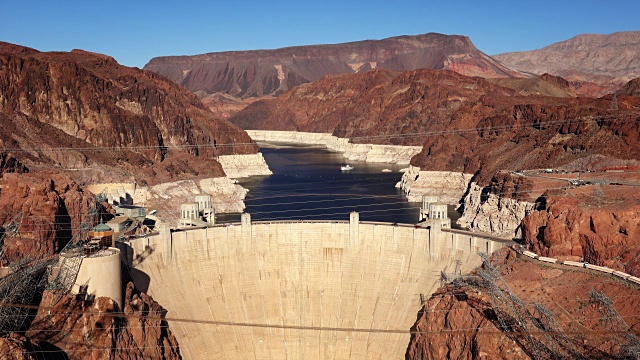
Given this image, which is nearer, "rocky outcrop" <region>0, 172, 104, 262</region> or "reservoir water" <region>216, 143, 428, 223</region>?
"rocky outcrop" <region>0, 172, 104, 262</region>

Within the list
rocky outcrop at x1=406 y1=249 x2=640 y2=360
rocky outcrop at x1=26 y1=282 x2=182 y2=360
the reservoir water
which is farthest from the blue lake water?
rocky outcrop at x1=26 y1=282 x2=182 y2=360

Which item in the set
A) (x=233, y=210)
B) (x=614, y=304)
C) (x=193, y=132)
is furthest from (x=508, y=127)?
(x=614, y=304)

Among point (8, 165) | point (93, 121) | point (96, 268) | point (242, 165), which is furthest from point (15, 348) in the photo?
point (242, 165)

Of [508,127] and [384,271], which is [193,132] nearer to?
[508,127]

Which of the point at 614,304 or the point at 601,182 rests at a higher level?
the point at 601,182

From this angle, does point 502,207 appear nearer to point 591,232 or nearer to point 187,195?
point 591,232

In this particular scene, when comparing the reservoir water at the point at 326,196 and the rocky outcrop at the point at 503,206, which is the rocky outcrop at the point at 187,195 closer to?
the reservoir water at the point at 326,196

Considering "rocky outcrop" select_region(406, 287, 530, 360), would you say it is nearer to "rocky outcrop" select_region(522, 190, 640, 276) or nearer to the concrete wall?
"rocky outcrop" select_region(522, 190, 640, 276)
